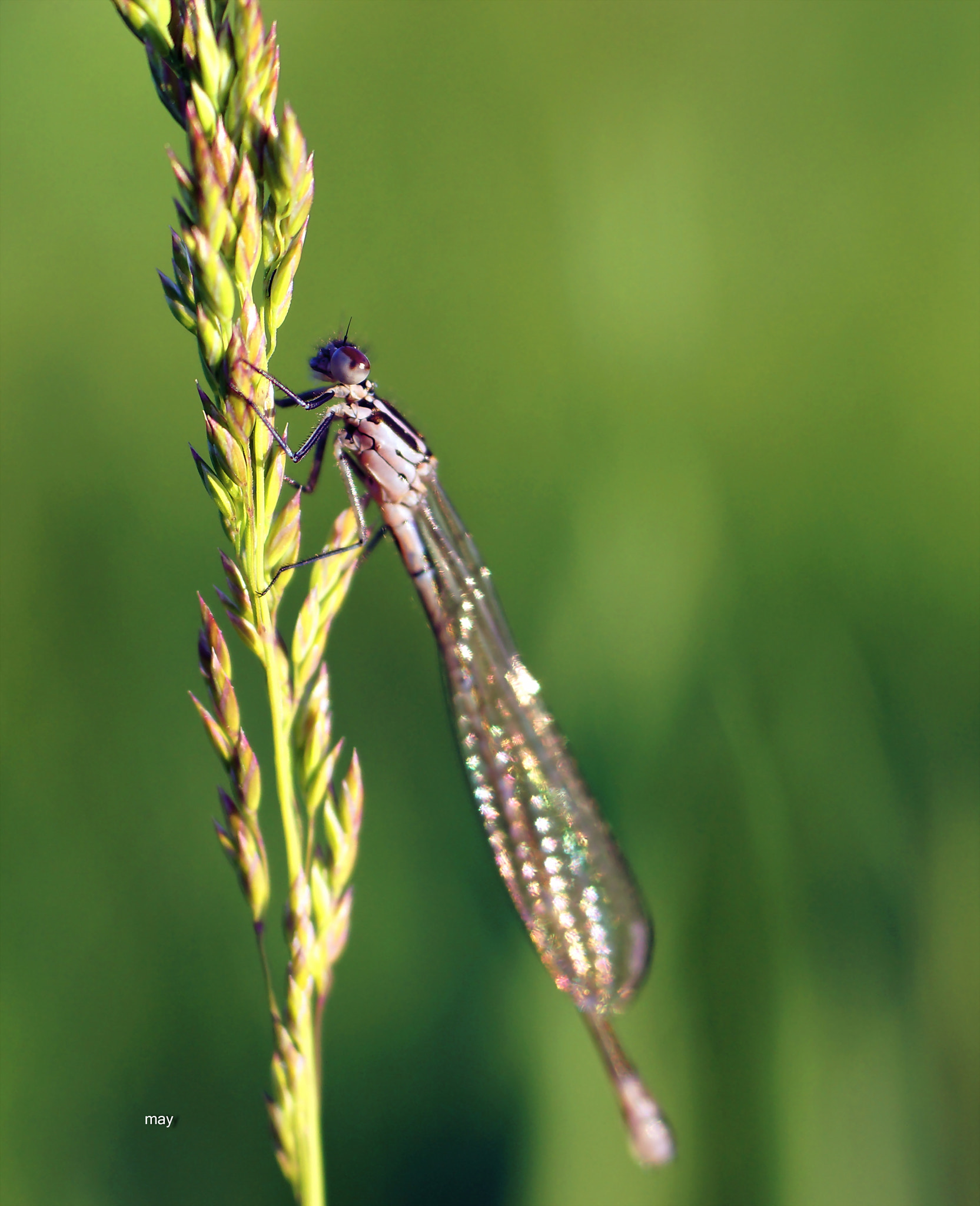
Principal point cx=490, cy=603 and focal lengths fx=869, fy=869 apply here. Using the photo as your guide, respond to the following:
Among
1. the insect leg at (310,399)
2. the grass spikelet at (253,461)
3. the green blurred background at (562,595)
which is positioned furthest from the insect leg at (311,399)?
the grass spikelet at (253,461)

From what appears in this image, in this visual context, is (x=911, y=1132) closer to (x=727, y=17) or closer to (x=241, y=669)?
(x=241, y=669)

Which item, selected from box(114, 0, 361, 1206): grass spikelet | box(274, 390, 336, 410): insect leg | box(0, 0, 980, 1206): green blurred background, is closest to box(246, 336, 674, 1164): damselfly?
box(274, 390, 336, 410): insect leg

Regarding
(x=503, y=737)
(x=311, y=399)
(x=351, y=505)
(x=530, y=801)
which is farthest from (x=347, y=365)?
(x=530, y=801)

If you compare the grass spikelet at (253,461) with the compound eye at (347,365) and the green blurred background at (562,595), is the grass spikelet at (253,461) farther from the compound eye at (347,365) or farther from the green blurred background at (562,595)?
the green blurred background at (562,595)

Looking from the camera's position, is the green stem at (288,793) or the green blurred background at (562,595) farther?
the green blurred background at (562,595)

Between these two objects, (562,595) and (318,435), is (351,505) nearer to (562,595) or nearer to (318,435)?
(318,435)

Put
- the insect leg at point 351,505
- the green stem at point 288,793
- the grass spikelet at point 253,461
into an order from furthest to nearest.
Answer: the insect leg at point 351,505 < the grass spikelet at point 253,461 < the green stem at point 288,793

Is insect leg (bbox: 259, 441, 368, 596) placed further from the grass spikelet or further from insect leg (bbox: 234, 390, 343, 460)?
the grass spikelet
